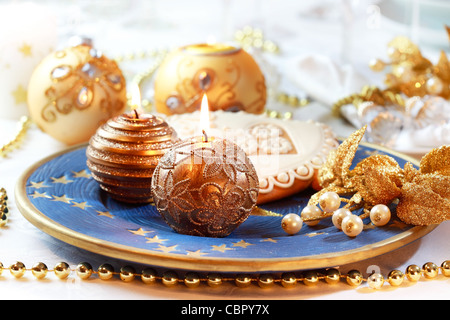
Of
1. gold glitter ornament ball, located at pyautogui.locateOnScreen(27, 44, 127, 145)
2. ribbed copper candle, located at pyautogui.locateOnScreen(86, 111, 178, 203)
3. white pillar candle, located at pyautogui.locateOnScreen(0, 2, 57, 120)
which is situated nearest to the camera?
ribbed copper candle, located at pyautogui.locateOnScreen(86, 111, 178, 203)

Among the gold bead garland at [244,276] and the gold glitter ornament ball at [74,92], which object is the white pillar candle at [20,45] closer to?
the gold glitter ornament ball at [74,92]

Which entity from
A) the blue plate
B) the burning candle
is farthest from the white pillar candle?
the burning candle

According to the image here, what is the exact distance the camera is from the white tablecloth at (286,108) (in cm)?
68

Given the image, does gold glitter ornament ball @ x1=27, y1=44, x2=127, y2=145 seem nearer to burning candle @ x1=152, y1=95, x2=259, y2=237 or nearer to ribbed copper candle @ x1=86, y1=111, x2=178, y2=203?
ribbed copper candle @ x1=86, y1=111, x2=178, y2=203

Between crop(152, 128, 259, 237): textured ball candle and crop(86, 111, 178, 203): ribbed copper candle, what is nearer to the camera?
crop(152, 128, 259, 237): textured ball candle

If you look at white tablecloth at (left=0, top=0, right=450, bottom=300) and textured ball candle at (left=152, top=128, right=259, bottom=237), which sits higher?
textured ball candle at (left=152, top=128, right=259, bottom=237)

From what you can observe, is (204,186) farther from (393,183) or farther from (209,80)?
(209,80)

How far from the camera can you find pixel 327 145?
3.22 feet

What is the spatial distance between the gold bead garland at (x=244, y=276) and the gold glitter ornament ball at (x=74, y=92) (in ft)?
1.61

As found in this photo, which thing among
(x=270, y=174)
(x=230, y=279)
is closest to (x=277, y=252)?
(x=230, y=279)

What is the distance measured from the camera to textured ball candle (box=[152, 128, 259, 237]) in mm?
722

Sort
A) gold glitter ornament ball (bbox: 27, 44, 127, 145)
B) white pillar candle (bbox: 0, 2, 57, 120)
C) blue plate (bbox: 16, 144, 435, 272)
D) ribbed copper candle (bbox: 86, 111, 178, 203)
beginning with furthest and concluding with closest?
1. white pillar candle (bbox: 0, 2, 57, 120)
2. gold glitter ornament ball (bbox: 27, 44, 127, 145)
3. ribbed copper candle (bbox: 86, 111, 178, 203)
4. blue plate (bbox: 16, 144, 435, 272)

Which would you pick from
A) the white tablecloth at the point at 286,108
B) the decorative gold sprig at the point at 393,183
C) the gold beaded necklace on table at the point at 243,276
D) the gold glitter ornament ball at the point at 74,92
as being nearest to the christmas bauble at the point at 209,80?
the gold glitter ornament ball at the point at 74,92

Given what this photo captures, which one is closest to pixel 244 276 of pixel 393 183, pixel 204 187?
pixel 204 187
